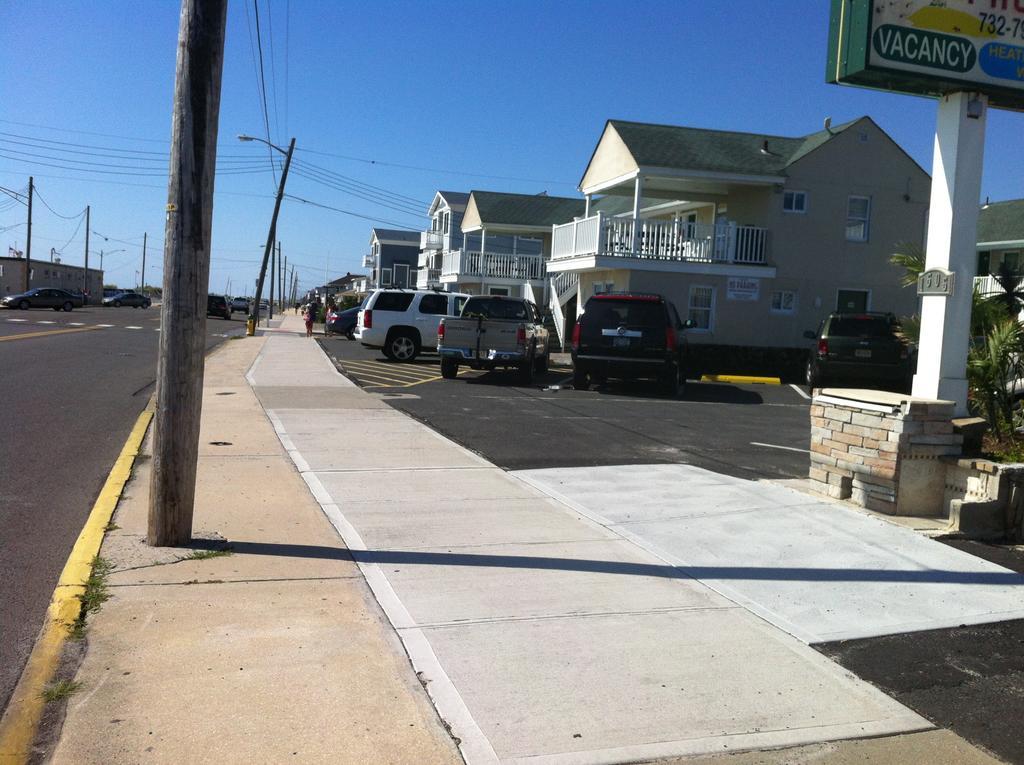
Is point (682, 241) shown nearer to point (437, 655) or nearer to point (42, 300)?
point (437, 655)

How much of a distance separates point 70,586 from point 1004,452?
23.4ft

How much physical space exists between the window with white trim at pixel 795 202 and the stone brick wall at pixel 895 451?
1837 cm

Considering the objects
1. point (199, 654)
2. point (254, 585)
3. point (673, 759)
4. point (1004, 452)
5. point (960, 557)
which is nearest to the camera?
point (673, 759)

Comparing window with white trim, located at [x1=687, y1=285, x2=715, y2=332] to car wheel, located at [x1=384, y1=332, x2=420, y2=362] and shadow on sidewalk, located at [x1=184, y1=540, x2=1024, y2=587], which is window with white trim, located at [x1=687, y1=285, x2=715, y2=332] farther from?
shadow on sidewalk, located at [x1=184, y1=540, x2=1024, y2=587]

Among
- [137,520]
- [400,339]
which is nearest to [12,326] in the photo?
[400,339]

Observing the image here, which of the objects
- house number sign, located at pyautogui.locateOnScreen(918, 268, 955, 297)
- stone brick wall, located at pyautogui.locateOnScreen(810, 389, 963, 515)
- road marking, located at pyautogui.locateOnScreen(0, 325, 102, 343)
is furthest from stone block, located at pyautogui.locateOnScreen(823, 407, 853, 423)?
road marking, located at pyautogui.locateOnScreen(0, 325, 102, 343)

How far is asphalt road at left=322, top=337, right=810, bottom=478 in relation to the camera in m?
10.5

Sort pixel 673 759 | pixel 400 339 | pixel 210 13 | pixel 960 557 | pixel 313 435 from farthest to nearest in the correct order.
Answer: pixel 400 339 < pixel 313 435 < pixel 960 557 < pixel 210 13 < pixel 673 759

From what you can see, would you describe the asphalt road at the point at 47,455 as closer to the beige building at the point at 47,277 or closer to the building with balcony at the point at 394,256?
the beige building at the point at 47,277

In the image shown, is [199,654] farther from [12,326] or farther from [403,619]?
[12,326]

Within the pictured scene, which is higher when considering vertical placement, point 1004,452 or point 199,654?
point 1004,452

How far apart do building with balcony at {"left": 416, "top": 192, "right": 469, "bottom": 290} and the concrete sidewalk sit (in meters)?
48.4

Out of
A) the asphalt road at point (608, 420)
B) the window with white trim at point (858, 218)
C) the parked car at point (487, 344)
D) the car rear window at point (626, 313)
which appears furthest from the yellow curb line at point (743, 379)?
the window with white trim at point (858, 218)

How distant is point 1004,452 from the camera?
780 cm
